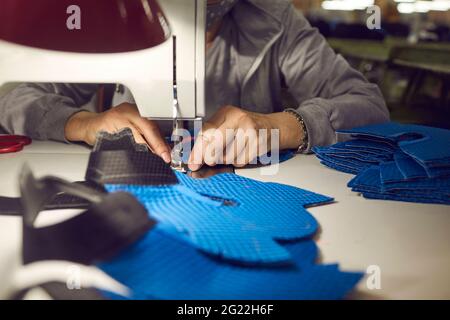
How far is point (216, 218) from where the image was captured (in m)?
0.51

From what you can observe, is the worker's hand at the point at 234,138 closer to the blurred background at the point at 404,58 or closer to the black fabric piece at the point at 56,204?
the black fabric piece at the point at 56,204

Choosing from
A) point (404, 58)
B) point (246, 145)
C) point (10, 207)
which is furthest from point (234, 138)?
point (404, 58)

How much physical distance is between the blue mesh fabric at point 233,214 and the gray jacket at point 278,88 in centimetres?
32

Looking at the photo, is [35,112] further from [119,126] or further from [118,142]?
[118,142]

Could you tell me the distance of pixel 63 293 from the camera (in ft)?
1.41

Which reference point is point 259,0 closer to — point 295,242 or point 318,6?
point 295,242

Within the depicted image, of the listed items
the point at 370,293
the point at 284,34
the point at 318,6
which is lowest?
the point at 370,293

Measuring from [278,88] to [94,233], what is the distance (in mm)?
916

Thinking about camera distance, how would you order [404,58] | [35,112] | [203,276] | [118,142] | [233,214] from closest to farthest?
1. [203,276]
2. [233,214]
3. [118,142]
4. [35,112]
5. [404,58]

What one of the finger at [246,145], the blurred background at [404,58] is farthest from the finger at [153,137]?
the blurred background at [404,58]

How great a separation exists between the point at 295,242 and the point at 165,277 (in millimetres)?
157

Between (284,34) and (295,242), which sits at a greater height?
(284,34)

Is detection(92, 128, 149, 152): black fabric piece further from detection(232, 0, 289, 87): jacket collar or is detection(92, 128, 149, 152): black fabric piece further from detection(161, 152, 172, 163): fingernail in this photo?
detection(232, 0, 289, 87): jacket collar

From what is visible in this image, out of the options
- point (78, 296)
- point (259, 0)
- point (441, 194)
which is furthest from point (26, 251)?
point (259, 0)
